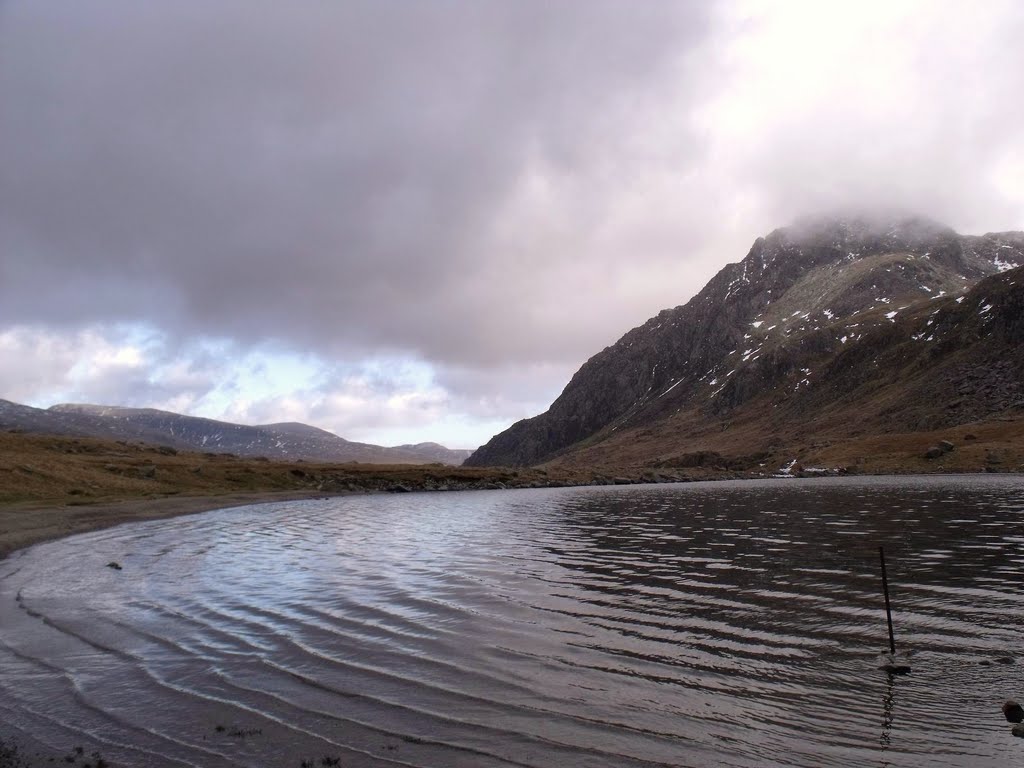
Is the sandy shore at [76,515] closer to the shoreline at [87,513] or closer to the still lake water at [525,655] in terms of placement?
the shoreline at [87,513]

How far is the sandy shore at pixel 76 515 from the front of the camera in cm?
4191

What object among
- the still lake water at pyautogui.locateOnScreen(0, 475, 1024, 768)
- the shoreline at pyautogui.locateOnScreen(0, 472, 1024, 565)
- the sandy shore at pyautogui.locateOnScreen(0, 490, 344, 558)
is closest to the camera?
the still lake water at pyautogui.locateOnScreen(0, 475, 1024, 768)

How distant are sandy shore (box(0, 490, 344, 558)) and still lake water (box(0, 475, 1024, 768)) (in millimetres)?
8893

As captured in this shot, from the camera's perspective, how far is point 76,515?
54875 mm

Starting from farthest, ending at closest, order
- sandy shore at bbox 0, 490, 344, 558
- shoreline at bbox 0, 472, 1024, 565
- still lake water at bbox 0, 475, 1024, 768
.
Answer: shoreline at bbox 0, 472, 1024, 565 < sandy shore at bbox 0, 490, 344, 558 < still lake water at bbox 0, 475, 1024, 768

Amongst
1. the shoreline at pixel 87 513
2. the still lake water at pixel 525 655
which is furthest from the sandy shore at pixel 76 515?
the still lake water at pixel 525 655

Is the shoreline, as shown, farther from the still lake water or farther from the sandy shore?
the still lake water

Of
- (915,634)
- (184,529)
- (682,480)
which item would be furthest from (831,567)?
(682,480)

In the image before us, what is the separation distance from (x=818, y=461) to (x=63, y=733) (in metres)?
181

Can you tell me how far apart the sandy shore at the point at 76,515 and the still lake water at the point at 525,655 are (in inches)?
350

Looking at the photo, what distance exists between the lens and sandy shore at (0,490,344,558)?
1650 inches

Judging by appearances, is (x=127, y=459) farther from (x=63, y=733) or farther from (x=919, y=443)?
(x=919, y=443)

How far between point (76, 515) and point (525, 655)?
54263 mm

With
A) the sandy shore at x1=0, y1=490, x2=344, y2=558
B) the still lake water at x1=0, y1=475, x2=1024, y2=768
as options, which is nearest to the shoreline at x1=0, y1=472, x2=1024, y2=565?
the sandy shore at x1=0, y1=490, x2=344, y2=558
